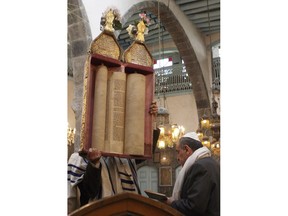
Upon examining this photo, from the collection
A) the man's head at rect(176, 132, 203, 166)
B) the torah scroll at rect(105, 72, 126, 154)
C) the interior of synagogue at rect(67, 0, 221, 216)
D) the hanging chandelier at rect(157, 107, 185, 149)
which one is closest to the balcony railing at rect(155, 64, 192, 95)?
the interior of synagogue at rect(67, 0, 221, 216)

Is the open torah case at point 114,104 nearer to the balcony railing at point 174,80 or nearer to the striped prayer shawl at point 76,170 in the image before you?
the striped prayer shawl at point 76,170

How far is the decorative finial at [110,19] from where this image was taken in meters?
3.19

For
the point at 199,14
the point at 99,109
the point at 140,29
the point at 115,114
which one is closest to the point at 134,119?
the point at 115,114

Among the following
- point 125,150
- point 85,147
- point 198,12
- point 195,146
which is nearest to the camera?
point 85,147

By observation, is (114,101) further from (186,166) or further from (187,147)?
(187,147)

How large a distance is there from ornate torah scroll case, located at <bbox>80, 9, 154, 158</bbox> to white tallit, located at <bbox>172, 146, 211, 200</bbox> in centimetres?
40

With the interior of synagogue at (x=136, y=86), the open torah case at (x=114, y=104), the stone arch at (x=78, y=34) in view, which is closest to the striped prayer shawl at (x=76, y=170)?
the interior of synagogue at (x=136, y=86)

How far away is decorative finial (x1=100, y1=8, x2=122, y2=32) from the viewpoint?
3.19 m

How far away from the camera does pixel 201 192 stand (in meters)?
3.08

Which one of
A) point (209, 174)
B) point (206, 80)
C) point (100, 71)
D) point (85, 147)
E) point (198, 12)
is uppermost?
point (198, 12)
